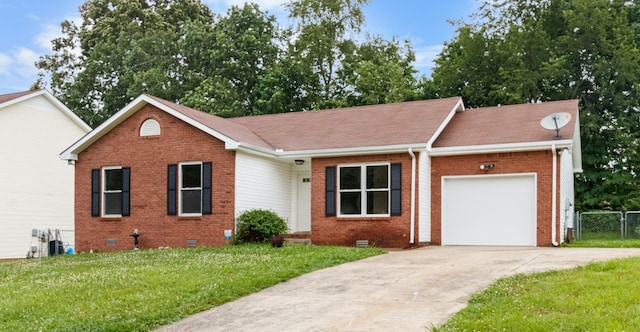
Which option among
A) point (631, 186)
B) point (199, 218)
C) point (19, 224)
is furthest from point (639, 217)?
point (19, 224)

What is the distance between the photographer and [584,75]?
28.8 meters

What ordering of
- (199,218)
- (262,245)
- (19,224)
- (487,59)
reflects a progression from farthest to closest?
1. (487,59)
2. (19,224)
3. (199,218)
4. (262,245)

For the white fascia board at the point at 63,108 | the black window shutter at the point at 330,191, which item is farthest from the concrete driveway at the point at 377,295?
the white fascia board at the point at 63,108

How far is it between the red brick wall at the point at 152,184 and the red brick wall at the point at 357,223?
7.76 ft

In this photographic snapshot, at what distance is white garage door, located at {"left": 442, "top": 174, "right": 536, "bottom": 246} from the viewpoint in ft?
56.1

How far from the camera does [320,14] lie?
38.5m

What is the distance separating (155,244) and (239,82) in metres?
19.3

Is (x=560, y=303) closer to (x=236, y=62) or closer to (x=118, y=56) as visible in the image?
(x=236, y=62)

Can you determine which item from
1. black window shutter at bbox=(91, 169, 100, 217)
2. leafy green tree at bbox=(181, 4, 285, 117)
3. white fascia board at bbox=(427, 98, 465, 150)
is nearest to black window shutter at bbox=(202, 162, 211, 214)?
black window shutter at bbox=(91, 169, 100, 217)

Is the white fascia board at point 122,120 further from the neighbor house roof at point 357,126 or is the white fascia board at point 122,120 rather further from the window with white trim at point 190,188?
the neighbor house roof at point 357,126

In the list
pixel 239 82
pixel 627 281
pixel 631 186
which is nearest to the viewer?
pixel 627 281

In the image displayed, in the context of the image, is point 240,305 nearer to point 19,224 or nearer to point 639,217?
point 639,217

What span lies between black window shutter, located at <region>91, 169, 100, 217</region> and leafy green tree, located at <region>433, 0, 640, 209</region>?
58.2 ft

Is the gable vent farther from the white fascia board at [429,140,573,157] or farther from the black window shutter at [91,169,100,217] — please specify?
the white fascia board at [429,140,573,157]
